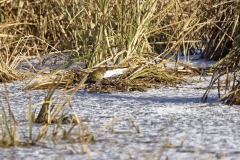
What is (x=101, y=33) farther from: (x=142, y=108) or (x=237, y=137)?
(x=237, y=137)

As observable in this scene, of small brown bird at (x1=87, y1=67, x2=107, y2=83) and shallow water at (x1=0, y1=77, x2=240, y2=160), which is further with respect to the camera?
small brown bird at (x1=87, y1=67, x2=107, y2=83)

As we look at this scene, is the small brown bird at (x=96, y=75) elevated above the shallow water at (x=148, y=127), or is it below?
above

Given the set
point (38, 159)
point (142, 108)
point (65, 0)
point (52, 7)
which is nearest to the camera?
point (38, 159)

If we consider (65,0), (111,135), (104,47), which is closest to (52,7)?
(65,0)

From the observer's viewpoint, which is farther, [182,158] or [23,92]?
[23,92]

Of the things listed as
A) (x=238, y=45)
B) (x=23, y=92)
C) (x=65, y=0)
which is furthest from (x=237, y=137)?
(x=65, y=0)

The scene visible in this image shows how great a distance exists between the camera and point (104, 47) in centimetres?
291

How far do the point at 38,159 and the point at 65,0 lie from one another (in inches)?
82.8

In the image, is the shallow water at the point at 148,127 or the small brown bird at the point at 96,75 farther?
the small brown bird at the point at 96,75

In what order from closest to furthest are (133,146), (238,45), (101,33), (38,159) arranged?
(38,159), (133,146), (238,45), (101,33)

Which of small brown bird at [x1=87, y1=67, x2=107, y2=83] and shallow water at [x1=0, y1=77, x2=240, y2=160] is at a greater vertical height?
small brown bird at [x1=87, y1=67, x2=107, y2=83]

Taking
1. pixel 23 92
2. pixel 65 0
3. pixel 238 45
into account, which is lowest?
pixel 23 92

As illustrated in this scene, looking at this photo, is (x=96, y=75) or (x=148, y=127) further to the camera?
(x=96, y=75)

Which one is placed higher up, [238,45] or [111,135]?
[238,45]
